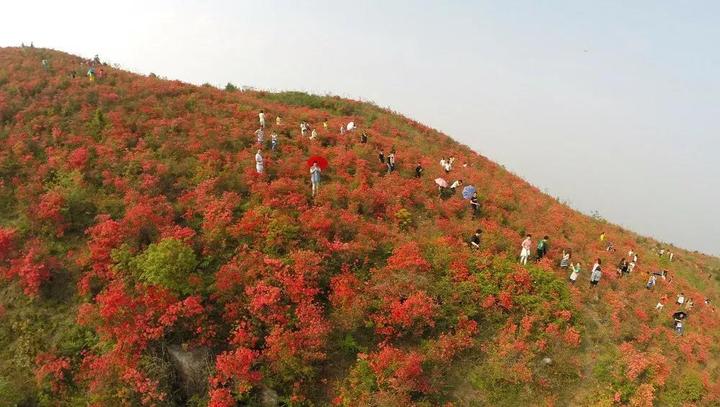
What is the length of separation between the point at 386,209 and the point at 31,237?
49.0 ft

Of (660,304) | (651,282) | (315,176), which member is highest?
(315,176)

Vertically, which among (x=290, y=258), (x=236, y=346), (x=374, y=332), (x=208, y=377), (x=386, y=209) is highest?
(x=386, y=209)

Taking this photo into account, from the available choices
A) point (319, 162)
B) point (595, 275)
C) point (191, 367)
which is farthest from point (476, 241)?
point (191, 367)

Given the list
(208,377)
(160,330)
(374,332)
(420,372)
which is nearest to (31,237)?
(160,330)

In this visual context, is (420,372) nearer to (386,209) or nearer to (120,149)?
(386,209)

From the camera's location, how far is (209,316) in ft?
47.9

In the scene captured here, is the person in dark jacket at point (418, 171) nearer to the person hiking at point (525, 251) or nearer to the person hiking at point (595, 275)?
the person hiking at point (525, 251)

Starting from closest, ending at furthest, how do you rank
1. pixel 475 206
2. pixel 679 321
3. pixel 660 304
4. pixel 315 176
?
pixel 679 321
pixel 660 304
pixel 315 176
pixel 475 206

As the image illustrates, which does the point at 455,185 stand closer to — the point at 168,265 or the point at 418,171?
the point at 418,171

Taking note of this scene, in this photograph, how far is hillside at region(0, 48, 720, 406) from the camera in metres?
13.6

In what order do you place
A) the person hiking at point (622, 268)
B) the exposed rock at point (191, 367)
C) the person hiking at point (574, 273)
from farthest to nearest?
1. the person hiking at point (622, 268)
2. the person hiking at point (574, 273)
3. the exposed rock at point (191, 367)

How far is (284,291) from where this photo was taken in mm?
14867

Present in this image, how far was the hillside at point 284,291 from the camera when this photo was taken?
13586mm

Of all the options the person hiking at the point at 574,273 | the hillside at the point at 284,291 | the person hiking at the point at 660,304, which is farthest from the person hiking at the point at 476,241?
the person hiking at the point at 660,304
